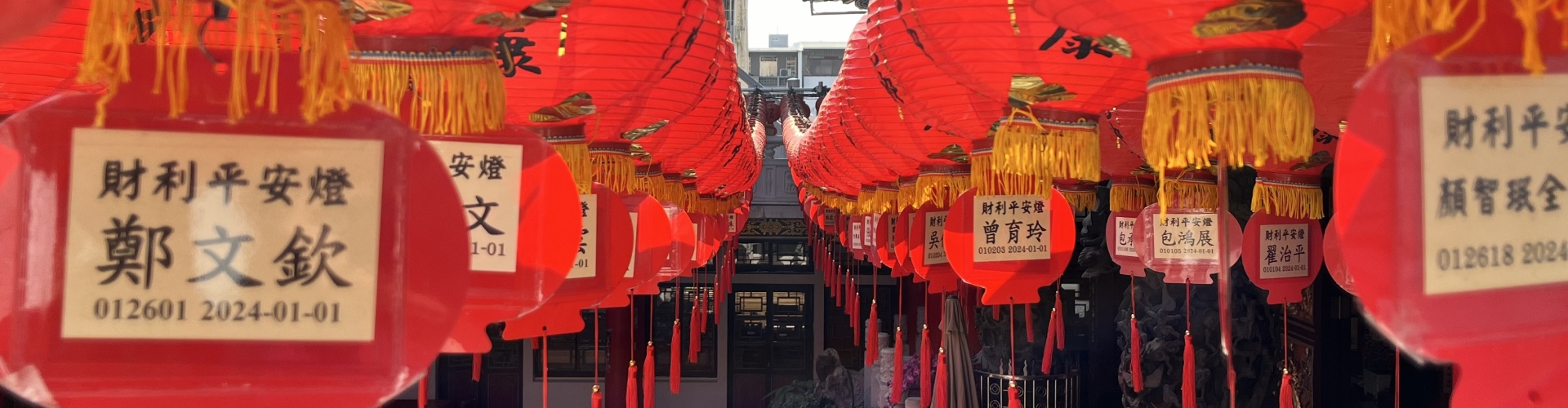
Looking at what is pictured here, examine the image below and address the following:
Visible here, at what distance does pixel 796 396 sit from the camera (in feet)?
34.3

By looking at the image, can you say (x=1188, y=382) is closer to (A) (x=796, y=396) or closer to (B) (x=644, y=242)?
(B) (x=644, y=242)

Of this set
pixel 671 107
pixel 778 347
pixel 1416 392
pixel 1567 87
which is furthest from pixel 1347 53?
pixel 778 347

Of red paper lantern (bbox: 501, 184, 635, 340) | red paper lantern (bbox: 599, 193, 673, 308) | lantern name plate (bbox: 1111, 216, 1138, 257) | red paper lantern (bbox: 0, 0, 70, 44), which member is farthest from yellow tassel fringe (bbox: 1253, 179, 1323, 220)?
red paper lantern (bbox: 0, 0, 70, 44)

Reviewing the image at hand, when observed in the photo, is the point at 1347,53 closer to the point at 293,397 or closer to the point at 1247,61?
the point at 1247,61

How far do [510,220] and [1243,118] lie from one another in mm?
853

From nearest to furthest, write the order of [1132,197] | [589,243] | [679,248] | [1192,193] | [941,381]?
[589,243] → [1192,193] → [679,248] → [1132,197] → [941,381]

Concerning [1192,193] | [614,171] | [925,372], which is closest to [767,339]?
[925,372]

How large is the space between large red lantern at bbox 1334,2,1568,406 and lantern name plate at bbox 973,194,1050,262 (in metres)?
1.91

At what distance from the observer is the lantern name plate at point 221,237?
71 centimetres

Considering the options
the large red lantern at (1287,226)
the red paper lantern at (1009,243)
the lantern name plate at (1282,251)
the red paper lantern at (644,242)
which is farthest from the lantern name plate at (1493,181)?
the lantern name plate at (1282,251)

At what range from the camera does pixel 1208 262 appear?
10.8 ft

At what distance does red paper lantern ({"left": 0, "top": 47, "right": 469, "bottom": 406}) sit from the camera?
70 centimetres

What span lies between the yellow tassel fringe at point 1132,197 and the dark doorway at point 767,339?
25.0ft

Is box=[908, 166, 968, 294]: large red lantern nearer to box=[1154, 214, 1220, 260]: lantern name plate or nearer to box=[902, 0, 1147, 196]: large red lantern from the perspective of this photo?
box=[1154, 214, 1220, 260]: lantern name plate
